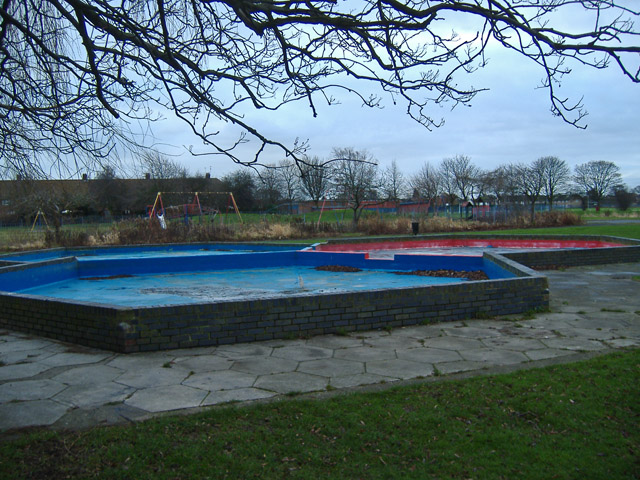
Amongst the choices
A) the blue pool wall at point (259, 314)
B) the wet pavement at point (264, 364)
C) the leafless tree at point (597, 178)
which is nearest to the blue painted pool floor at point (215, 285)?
the blue pool wall at point (259, 314)

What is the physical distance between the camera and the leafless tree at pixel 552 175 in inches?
1732

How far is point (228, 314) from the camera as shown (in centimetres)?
601

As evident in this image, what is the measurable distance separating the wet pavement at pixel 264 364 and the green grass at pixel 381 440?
15.3 inches

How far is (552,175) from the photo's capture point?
1741 inches

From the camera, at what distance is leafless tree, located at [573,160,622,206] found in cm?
5716

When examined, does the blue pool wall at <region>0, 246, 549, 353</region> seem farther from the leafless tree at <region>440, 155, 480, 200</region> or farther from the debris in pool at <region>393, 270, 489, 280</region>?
the leafless tree at <region>440, 155, 480, 200</region>

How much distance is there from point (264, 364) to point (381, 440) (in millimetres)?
2024

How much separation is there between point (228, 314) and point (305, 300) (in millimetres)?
974

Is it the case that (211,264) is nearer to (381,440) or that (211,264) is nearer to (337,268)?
(337,268)

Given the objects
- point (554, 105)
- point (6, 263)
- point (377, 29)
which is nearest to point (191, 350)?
point (377, 29)

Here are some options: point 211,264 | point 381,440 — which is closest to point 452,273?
point 211,264

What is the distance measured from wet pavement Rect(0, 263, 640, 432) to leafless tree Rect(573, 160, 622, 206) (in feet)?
189

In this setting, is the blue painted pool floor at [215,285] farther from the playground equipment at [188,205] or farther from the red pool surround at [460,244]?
the playground equipment at [188,205]

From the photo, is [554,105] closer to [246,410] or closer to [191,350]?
[246,410]
